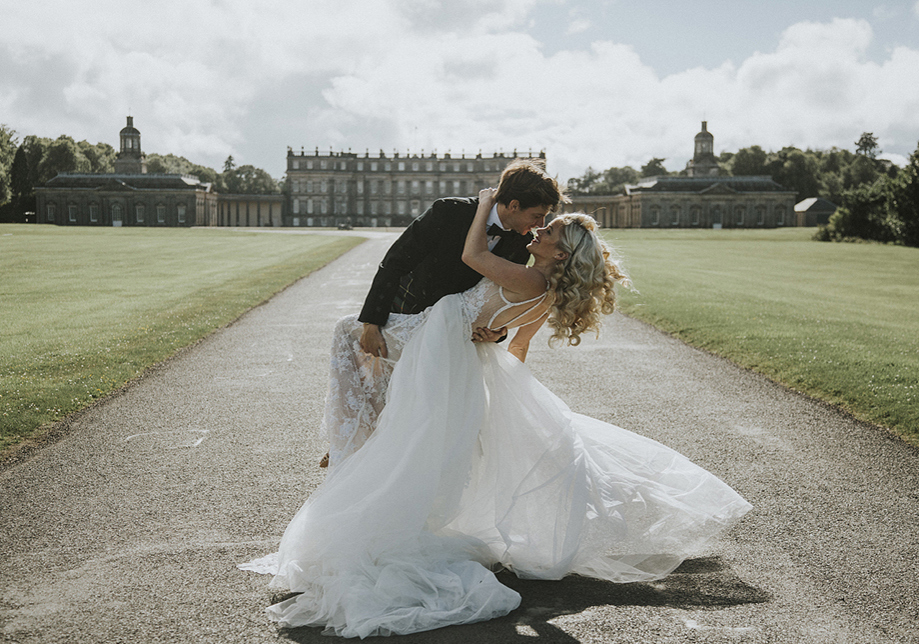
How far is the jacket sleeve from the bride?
0.12 meters

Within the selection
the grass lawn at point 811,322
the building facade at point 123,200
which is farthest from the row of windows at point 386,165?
the grass lawn at point 811,322

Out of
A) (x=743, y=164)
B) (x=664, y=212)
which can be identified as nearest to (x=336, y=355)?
(x=664, y=212)

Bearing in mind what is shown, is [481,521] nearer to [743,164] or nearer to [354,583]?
[354,583]

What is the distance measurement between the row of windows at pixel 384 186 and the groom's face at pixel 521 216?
125271mm

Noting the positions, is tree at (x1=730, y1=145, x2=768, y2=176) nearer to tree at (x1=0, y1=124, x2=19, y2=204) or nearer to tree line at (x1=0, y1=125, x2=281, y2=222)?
tree line at (x1=0, y1=125, x2=281, y2=222)

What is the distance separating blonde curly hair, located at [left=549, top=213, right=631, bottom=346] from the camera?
11.7 feet

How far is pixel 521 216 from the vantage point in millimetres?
3627

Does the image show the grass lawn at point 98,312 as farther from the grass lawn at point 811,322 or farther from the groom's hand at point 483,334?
the grass lawn at point 811,322

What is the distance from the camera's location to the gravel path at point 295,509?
3.11 metres

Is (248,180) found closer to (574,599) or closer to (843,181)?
(843,181)

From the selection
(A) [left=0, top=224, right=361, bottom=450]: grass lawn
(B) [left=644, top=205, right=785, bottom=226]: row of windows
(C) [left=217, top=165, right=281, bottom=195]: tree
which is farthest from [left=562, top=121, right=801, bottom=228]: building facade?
(A) [left=0, top=224, right=361, bottom=450]: grass lawn

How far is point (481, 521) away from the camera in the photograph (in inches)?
147

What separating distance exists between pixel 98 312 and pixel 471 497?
12627mm

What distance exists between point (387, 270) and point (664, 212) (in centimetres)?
11349
